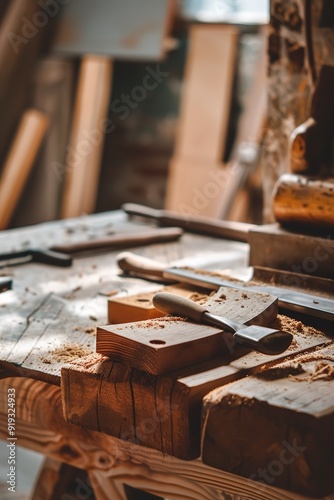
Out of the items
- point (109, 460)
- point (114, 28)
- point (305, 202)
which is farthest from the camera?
point (114, 28)

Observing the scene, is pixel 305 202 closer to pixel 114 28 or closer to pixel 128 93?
pixel 114 28

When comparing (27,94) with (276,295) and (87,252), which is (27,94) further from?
(276,295)

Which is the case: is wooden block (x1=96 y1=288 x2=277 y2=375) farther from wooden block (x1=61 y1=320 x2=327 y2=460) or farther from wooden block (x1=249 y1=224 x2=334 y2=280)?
wooden block (x1=249 y1=224 x2=334 y2=280)

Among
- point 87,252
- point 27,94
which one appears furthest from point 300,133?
point 27,94

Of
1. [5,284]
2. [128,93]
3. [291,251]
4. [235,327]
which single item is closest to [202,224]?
[291,251]

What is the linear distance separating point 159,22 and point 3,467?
140 inches

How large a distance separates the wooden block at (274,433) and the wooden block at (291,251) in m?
0.95

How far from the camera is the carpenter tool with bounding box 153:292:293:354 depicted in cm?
173

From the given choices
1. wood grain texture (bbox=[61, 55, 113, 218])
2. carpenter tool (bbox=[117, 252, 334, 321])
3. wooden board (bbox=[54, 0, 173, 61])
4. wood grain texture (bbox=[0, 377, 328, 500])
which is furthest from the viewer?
wood grain texture (bbox=[61, 55, 113, 218])

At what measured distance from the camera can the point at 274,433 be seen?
144cm

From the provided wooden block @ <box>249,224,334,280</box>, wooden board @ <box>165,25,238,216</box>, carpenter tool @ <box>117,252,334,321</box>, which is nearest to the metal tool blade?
carpenter tool @ <box>117,252,334,321</box>

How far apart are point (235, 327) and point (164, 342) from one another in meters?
0.24

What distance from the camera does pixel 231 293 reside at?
7.25 feet

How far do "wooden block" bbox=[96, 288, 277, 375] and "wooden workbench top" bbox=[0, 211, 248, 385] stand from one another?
222 millimetres
